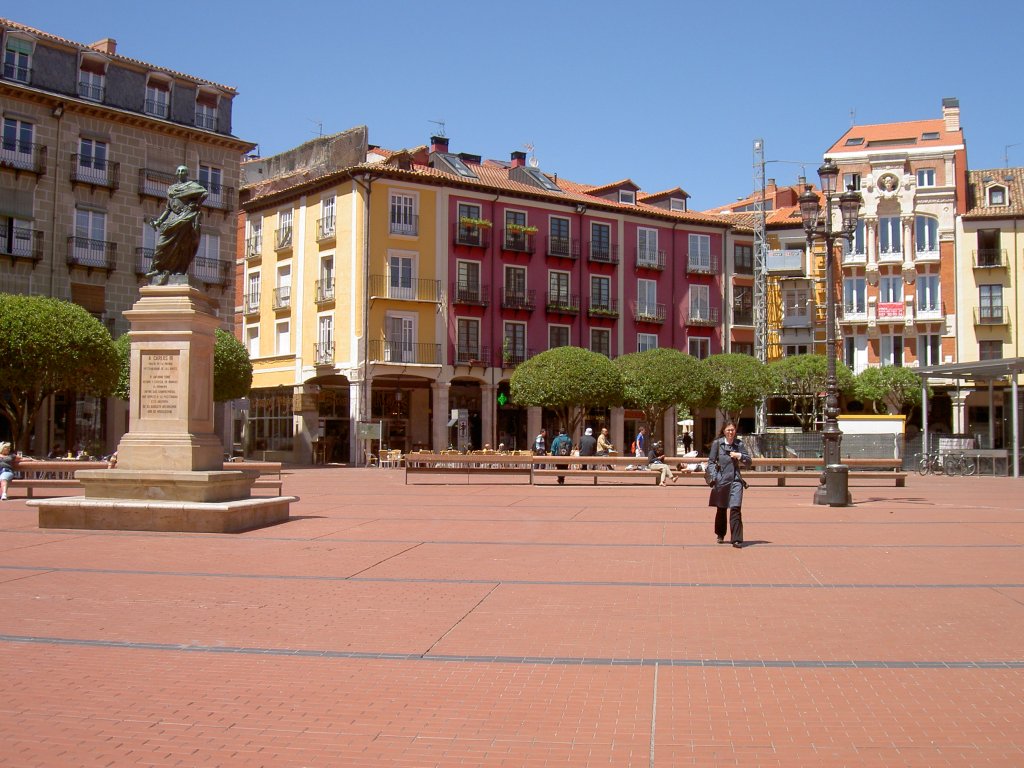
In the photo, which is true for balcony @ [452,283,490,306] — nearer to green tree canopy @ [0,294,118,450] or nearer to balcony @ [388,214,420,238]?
balcony @ [388,214,420,238]

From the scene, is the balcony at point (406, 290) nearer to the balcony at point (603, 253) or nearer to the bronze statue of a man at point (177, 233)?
the balcony at point (603, 253)

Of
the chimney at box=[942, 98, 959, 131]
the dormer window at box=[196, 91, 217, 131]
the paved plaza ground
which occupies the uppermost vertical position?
the chimney at box=[942, 98, 959, 131]

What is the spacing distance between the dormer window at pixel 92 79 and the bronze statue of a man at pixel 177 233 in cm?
2791

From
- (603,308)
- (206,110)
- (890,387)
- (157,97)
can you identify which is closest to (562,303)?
(603,308)

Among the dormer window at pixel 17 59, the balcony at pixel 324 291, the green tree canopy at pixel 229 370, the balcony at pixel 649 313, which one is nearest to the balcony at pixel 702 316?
the balcony at pixel 649 313

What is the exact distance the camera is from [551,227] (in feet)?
164

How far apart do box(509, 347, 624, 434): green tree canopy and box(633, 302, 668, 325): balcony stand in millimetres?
9516

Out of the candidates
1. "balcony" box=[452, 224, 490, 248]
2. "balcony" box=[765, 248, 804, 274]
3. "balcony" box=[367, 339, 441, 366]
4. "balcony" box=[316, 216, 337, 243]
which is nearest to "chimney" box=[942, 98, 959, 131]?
"balcony" box=[765, 248, 804, 274]

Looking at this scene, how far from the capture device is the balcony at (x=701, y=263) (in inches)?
2148

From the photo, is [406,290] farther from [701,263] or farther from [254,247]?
[701,263]

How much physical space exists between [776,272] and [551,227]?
14.8 metres

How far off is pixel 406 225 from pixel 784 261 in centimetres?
2291

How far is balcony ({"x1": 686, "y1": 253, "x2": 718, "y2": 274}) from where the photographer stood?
54.6 meters

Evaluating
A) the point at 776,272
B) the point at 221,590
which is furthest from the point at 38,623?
the point at 776,272
